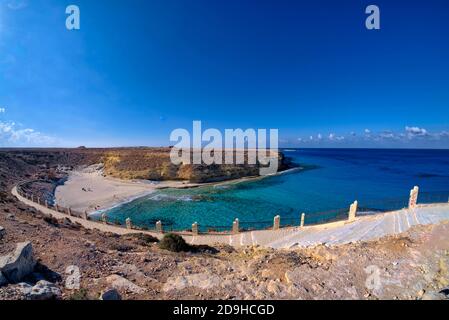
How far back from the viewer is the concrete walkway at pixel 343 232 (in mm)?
13133

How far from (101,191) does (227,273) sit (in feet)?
136

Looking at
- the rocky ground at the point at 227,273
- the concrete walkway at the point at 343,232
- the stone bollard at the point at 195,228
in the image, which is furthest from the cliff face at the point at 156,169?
the rocky ground at the point at 227,273

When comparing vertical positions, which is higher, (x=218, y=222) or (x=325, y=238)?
(x=325, y=238)

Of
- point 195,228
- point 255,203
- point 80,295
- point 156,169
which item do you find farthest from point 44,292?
point 156,169

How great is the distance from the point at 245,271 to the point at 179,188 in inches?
1582

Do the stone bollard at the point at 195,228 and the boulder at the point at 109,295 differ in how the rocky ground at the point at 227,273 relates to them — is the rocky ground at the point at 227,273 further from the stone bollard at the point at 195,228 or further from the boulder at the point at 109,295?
the stone bollard at the point at 195,228

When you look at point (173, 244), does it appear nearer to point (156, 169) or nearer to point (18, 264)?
point (18, 264)

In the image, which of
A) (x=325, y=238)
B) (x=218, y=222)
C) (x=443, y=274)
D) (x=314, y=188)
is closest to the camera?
(x=443, y=274)

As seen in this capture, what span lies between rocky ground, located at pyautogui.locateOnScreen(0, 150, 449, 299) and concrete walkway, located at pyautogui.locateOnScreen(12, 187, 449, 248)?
4577 mm

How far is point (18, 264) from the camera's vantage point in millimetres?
5098

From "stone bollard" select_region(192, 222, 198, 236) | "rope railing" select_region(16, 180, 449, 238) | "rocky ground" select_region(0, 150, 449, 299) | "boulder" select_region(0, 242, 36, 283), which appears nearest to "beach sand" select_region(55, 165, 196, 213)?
"rope railing" select_region(16, 180, 449, 238)
